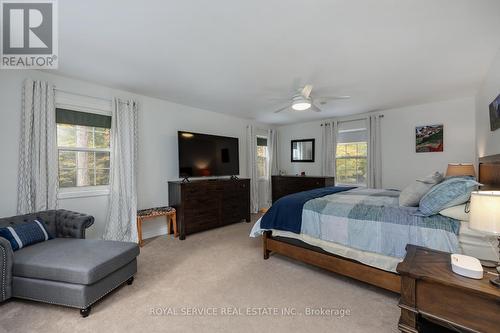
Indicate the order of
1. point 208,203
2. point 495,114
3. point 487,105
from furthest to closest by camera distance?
1. point 208,203
2. point 487,105
3. point 495,114

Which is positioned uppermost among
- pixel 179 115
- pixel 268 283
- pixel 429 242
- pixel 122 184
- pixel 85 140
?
pixel 179 115

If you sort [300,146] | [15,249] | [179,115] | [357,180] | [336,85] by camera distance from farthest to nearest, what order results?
[300,146]
[357,180]
[179,115]
[336,85]
[15,249]

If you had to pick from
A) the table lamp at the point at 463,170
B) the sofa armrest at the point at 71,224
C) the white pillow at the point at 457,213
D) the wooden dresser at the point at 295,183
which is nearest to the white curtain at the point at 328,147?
the wooden dresser at the point at 295,183

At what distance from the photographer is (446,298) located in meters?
1.14

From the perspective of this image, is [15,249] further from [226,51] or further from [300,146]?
[300,146]

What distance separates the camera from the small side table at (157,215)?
11.6ft

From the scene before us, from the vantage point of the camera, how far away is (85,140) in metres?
3.43

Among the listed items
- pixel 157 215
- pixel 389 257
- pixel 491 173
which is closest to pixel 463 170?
pixel 491 173

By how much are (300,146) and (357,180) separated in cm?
174

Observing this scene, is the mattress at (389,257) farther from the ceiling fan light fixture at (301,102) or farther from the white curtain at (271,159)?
the white curtain at (271,159)

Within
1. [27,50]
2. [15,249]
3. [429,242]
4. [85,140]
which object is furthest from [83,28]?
[429,242]

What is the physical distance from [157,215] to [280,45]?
304cm

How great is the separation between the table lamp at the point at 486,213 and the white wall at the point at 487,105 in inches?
76.9

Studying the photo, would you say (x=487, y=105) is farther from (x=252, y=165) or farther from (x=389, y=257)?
(x=252, y=165)
